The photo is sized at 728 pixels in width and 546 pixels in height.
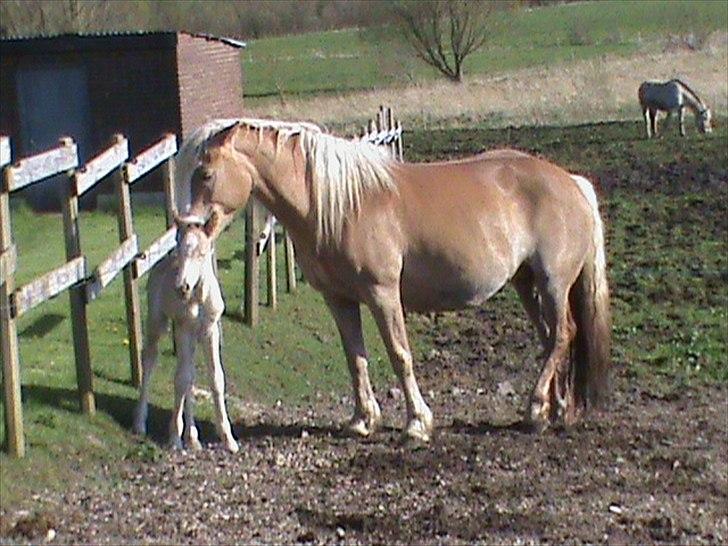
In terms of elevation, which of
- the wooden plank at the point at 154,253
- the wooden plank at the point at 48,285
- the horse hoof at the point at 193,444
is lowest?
the horse hoof at the point at 193,444

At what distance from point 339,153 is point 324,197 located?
10.9 inches

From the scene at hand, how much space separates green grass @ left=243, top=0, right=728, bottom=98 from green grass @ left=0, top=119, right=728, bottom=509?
2569 centimetres

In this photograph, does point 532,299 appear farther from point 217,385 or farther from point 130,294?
point 130,294

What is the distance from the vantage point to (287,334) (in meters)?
11.0

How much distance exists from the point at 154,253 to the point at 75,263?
127cm

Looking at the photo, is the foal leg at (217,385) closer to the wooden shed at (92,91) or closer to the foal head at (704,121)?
the wooden shed at (92,91)

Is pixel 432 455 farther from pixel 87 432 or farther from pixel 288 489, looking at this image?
pixel 87 432

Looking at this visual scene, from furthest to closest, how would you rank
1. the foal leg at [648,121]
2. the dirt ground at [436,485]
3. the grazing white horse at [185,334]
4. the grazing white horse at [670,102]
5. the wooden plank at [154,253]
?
the grazing white horse at [670,102], the foal leg at [648,121], the wooden plank at [154,253], the grazing white horse at [185,334], the dirt ground at [436,485]

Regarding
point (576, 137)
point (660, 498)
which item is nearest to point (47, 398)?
point (660, 498)

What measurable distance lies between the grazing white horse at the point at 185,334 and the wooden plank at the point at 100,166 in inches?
25.5

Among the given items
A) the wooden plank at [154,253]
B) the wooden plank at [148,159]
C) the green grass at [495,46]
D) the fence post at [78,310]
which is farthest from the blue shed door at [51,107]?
the green grass at [495,46]

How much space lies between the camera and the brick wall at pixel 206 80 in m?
22.1

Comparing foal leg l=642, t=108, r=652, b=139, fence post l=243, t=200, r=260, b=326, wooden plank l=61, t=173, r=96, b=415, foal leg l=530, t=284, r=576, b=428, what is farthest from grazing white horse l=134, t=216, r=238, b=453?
foal leg l=642, t=108, r=652, b=139

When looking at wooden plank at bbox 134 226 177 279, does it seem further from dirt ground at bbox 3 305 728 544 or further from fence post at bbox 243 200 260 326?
fence post at bbox 243 200 260 326
